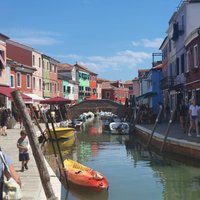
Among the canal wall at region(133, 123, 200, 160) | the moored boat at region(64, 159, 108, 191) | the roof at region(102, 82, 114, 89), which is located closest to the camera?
the moored boat at region(64, 159, 108, 191)

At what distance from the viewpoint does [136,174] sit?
15.6 m

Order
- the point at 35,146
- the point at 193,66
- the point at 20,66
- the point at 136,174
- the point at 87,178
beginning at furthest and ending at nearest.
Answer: the point at 20,66 → the point at 193,66 → the point at 136,174 → the point at 87,178 → the point at 35,146

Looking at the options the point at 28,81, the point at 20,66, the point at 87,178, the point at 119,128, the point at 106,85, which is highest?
the point at 106,85

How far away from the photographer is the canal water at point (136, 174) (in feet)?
40.0

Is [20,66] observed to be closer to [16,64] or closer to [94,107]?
[16,64]

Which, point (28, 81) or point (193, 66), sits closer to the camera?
point (193, 66)

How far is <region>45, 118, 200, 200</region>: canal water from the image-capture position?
12180 mm

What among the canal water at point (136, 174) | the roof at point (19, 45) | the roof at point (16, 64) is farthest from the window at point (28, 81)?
the canal water at point (136, 174)

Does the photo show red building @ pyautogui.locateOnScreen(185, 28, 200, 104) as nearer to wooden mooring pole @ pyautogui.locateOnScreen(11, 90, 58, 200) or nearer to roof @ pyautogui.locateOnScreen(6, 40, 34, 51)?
wooden mooring pole @ pyautogui.locateOnScreen(11, 90, 58, 200)

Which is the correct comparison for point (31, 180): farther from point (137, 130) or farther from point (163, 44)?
point (163, 44)

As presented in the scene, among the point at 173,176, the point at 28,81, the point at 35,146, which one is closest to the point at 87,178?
the point at 173,176

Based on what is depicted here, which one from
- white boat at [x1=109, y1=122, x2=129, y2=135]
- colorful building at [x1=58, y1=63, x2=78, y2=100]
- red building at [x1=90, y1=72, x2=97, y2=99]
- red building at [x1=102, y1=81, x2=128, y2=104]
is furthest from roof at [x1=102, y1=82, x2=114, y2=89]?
white boat at [x1=109, y1=122, x2=129, y2=135]

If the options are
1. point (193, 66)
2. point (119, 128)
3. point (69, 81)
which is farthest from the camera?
point (69, 81)

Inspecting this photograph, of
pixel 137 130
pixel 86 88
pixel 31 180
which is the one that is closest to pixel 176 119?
pixel 137 130
